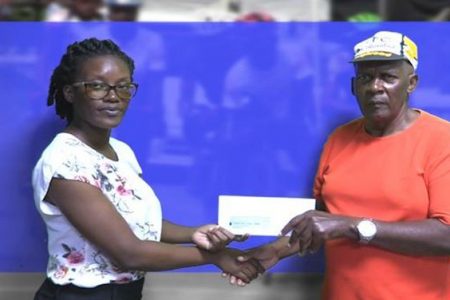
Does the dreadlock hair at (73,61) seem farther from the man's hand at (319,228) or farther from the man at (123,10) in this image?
the man's hand at (319,228)

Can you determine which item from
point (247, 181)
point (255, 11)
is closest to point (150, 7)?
point (255, 11)

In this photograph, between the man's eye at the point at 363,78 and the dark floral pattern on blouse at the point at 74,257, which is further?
the man's eye at the point at 363,78

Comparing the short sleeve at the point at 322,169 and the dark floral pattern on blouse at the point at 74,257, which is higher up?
the short sleeve at the point at 322,169

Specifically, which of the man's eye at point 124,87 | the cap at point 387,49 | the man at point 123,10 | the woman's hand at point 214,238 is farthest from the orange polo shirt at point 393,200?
the man at point 123,10

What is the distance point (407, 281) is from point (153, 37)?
1370 mm

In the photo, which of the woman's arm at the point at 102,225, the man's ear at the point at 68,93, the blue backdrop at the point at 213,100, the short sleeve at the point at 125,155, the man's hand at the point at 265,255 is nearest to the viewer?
the woman's arm at the point at 102,225

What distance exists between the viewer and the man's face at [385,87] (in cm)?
227

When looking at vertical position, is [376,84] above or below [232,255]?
above

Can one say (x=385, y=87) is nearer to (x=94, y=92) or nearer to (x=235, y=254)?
(x=235, y=254)

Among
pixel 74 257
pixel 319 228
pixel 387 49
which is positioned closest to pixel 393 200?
pixel 319 228

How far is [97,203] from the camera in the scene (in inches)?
83.4

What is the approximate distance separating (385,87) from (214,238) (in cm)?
75

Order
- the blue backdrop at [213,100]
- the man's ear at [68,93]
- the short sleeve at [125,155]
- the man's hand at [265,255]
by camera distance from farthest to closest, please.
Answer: the blue backdrop at [213,100] → the man's hand at [265,255] → the short sleeve at [125,155] → the man's ear at [68,93]

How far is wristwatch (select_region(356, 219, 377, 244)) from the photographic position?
2160mm
